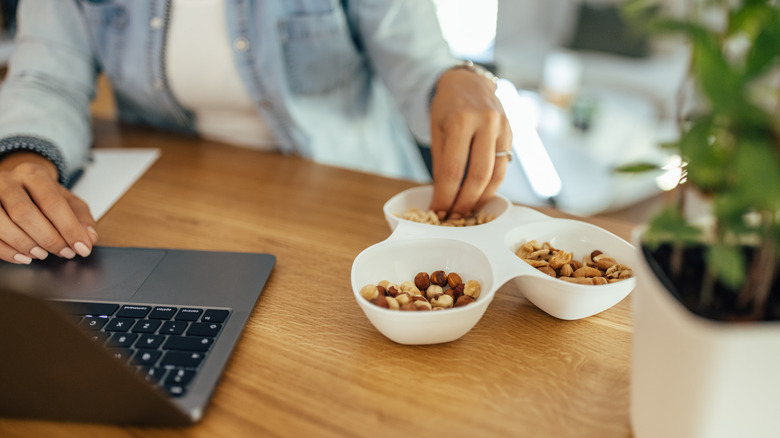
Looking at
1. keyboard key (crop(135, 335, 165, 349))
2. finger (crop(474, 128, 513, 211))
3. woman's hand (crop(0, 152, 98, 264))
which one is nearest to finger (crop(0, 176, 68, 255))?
woman's hand (crop(0, 152, 98, 264))

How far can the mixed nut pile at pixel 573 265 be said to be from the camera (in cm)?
49

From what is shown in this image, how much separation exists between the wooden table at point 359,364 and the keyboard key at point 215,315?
Answer: 27 mm

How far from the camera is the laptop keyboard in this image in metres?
0.43

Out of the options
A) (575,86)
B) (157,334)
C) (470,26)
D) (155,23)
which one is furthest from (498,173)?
(470,26)

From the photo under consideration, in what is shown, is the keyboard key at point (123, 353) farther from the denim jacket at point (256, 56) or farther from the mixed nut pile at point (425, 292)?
the denim jacket at point (256, 56)

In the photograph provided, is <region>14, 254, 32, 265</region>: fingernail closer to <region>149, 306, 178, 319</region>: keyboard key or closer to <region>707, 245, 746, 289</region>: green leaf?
<region>149, 306, 178, 319</region>: keyboard key

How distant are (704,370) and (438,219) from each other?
353 millimetres

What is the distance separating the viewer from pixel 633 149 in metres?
2.66

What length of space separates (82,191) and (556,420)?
0.70 metres

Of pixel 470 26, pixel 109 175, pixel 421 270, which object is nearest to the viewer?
pixel 421 270

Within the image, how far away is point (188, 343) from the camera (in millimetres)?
465

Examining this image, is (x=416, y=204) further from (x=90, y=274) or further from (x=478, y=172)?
(x=90, y=274)

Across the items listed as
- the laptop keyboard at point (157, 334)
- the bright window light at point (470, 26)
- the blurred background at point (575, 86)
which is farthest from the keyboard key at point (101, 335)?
the bright window light at point (470, 26)

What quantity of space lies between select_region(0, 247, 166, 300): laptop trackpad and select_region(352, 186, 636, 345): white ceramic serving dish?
10.2 inches
